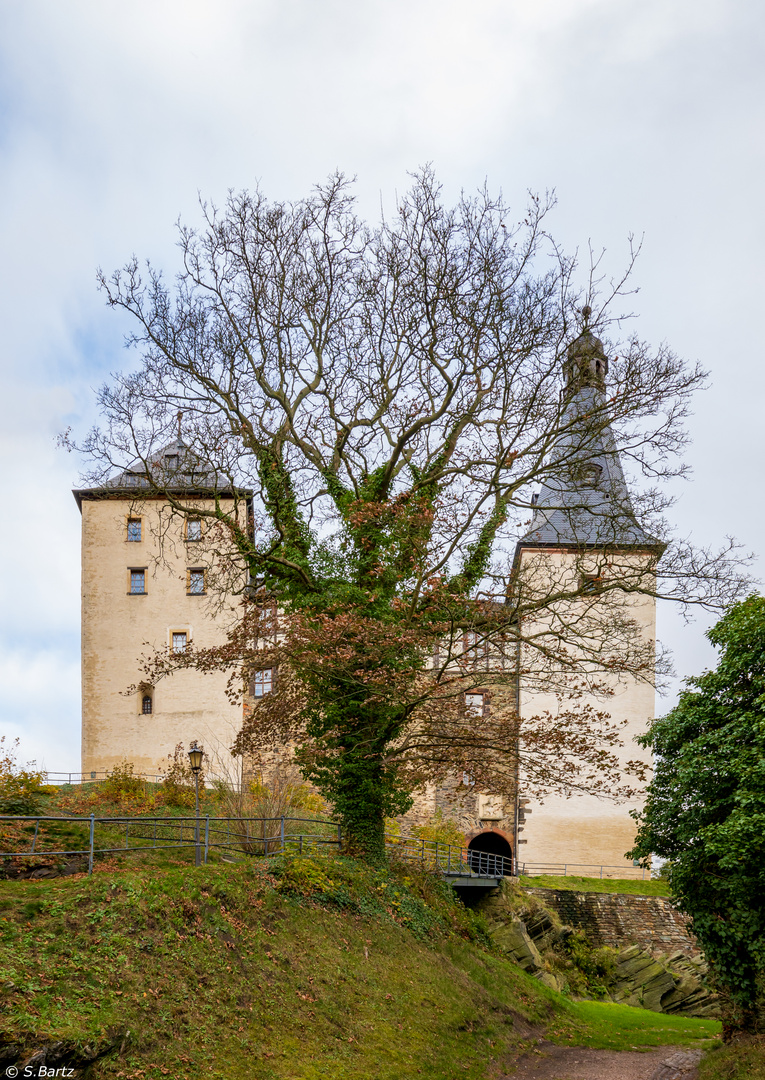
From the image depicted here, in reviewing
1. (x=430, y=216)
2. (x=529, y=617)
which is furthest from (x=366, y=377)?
(x=529, y=617)

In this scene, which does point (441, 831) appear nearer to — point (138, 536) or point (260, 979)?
point (138, 536)

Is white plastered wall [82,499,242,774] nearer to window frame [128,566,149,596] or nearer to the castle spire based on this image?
window frame [128,566,149,596]

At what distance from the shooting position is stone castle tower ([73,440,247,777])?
31.3 m

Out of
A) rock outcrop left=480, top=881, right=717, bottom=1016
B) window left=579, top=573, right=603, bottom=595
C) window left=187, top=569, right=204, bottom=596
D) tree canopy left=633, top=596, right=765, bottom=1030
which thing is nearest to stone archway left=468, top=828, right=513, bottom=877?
rock outcrop left=480, top=881, right=717, bottom=1016

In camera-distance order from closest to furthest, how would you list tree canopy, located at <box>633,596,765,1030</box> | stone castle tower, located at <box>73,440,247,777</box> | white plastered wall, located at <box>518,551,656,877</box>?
1. tree canopy, located at <box>633,596,765,1030</box>
2. white plastered wall, located at <box>518,551,656,877</box>
3. stone castle tower, located at <box>73,440,247,777</box>

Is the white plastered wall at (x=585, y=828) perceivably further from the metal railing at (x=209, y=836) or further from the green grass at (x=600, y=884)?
the metal railing at (x=209, y=836)

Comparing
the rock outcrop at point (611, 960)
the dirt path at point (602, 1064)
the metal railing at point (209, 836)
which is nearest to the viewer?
the dirt path at point (602, 1064)

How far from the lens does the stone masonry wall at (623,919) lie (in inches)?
960

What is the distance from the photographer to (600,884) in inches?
1115

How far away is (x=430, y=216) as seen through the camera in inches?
655

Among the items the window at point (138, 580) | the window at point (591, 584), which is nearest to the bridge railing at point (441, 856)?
the window at point (591, 584)

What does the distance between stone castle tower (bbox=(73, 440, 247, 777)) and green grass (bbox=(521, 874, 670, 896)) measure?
11.2 m

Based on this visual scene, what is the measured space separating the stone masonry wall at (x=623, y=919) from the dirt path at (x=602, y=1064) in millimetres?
8482

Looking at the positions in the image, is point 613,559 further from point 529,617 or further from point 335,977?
point 335,977
